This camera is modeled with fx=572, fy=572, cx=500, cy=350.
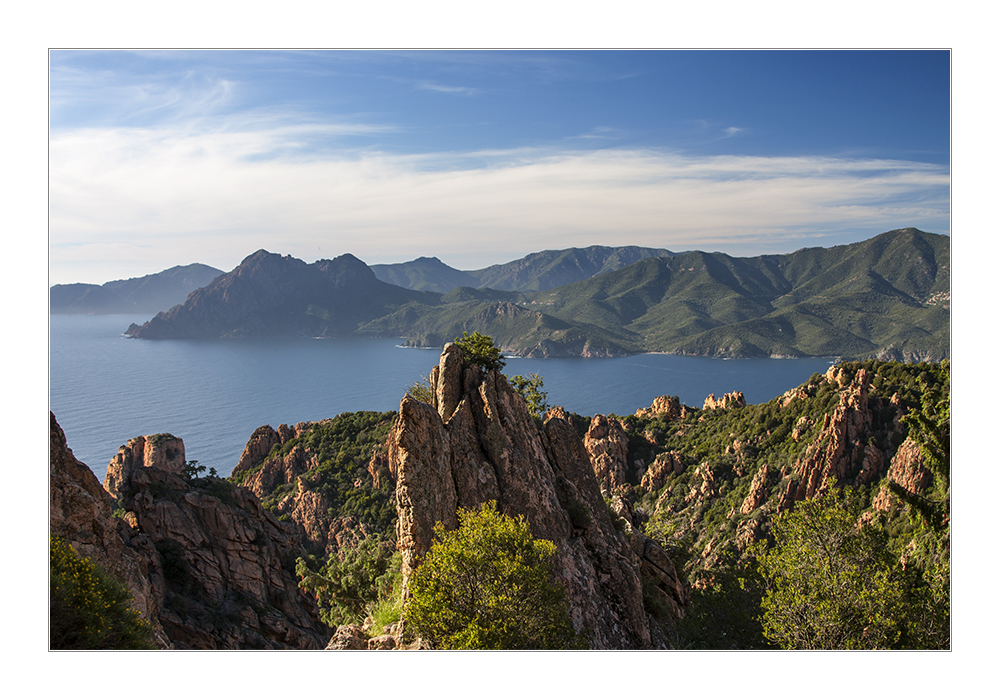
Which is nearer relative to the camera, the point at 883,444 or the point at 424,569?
the point at 424,569

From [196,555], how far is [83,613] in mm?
11040

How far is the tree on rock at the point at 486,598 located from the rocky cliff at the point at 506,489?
1385 millimetres

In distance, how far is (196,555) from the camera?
65.2 feet

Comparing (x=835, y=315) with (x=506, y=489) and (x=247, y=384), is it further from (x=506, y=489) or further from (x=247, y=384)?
(x=506, y=489)

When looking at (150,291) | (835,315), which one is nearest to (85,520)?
(150,291)

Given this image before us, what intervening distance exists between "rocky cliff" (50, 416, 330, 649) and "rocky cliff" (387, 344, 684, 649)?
673 centimetres

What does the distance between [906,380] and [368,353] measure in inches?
6605

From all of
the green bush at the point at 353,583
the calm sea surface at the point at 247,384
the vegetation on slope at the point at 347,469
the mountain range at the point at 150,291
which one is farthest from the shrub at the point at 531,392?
the mountain range at the point at 150,291

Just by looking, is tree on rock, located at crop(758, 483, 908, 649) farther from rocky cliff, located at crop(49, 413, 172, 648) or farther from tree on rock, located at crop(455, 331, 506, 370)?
rocky cliff, located at crop(49, 413, 172, 648)

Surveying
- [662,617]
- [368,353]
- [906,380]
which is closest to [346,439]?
[662,617]

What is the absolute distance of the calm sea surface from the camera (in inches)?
3610

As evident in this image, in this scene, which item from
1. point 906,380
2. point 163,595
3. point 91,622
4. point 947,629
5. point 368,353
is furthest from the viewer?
point 368,353
